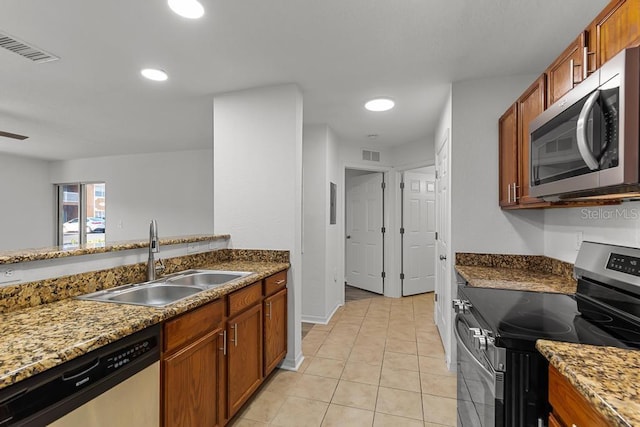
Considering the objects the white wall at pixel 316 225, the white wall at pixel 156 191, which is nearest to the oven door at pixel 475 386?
the white wall at pixel 316 225

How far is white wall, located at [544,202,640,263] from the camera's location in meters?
1.54

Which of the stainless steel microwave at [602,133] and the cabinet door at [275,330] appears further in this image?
the cabinet door at [275,330]

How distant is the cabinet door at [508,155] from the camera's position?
2.10 metres

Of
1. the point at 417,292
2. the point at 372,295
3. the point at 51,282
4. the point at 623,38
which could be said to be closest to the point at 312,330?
the point at 372,295

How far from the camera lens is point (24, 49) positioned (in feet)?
6.86

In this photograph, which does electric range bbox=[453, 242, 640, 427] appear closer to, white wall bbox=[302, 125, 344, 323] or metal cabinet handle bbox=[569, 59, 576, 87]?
metal cabinet handle bbox=[569, 59, 576, 87]

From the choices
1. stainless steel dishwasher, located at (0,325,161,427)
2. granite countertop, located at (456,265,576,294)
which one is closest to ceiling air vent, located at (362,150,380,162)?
granite countertop, located at (456,265,576,294)

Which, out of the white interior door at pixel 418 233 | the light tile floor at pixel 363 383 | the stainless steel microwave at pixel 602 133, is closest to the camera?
the stainless steel microwave at pixel 602 133

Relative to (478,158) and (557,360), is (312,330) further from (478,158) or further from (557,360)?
(557,360)

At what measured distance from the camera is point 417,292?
494 centimetres

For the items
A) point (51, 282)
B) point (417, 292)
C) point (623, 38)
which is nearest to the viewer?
point (623, 38)

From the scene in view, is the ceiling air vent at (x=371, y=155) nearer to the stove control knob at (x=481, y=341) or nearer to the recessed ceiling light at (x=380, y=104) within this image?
the recessed ceiling light at (x=380, y=104)

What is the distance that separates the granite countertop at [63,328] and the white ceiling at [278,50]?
1.54 m

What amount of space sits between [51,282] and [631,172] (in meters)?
2.26
